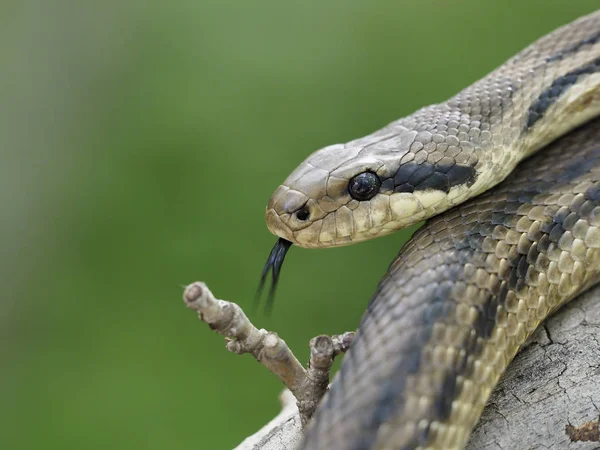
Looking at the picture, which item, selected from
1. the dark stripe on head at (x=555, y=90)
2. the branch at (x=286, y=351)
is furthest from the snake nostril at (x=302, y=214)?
the dark stripe on head at (x=555, y=90)

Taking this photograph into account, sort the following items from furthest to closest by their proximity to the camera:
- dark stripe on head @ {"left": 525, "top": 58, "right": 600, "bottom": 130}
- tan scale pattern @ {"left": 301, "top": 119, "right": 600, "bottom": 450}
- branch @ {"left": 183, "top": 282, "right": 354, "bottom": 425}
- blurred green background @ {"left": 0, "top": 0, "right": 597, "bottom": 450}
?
blurred green background @ {"left": 0, "top": 0, "right": 597, "bottom": 450} < dark stripe on head @ {"left": 525, "top": 58, "right": 600, "bottom": 130} < branch @ {"left": 183, "top": 282, "right": 354, "bottom": 425} < tan scale pattern @ {"left": 301, "top": 119, "right": 600, "bottom": 450}

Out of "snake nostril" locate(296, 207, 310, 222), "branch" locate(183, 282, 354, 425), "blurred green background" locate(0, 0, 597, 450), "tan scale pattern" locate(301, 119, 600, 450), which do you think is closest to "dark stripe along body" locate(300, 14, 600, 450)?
"tan scale pattern" locate(301, 119, 600, 450)

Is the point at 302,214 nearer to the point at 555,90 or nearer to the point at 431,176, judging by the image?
the point at 431,176

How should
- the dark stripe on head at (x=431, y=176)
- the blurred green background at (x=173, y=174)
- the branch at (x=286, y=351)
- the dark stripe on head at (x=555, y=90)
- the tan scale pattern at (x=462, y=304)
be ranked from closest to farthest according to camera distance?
1. the tan scale pattern at (x=462, y=304)
2. the branch at (x=286, y=351)
3. the dark stripe on head at (x=431, y=176)
4. the dark stripe on head at (x=555, y=90)
5. the blurred green background at (x=173, y=174)

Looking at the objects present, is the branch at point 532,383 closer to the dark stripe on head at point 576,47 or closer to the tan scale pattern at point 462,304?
the tan scale pattern at point 462,304

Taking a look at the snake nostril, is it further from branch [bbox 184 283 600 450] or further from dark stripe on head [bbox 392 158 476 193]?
branch [bbox 184 283 600 450]

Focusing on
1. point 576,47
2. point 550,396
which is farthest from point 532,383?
point 576,47
